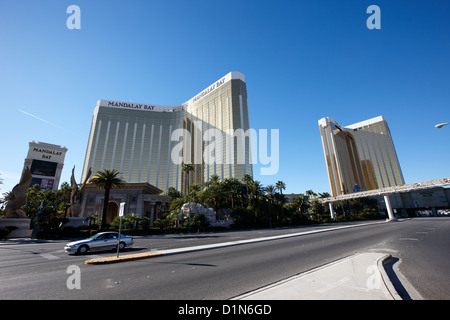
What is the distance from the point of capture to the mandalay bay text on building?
111938 mm

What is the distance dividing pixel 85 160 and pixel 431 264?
143905mm

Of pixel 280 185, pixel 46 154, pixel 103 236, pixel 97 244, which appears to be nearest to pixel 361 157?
pixel 280 185

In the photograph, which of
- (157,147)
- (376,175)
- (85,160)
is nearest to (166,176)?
(157,147)

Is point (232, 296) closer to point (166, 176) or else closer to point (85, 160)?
point (166, 176)

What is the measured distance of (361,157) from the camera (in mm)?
166125

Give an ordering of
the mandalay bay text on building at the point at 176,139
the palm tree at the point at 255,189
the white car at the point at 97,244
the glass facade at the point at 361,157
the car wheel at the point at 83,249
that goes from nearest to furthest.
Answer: the white car at the point at 97,244, the car wheel at the point at 83,249, the palm tree at the point at 255,189, the mandalay bay text on building at the point at 176,139, the glass facade at the point at 361,157

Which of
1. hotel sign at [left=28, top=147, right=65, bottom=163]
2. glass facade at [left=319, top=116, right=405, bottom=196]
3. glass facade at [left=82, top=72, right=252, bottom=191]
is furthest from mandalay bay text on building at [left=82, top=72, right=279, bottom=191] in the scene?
glass facade at [left=319, top=116, right=405, bottom=196]

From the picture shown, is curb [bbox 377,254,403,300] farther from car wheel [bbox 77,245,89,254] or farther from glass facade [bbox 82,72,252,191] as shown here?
glass facade [bbox 82,72,252,191]

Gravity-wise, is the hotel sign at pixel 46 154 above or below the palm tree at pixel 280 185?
above

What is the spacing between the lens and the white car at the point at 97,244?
13422 millimetres

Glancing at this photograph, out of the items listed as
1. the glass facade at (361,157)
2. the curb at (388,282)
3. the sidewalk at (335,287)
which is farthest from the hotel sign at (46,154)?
the glass facade at (361,157)

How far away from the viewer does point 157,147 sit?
12900 cm

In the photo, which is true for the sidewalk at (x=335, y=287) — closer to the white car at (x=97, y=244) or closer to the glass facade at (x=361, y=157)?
the white car at (x=97, y=244)

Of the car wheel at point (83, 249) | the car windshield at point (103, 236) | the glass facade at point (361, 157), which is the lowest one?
the car wheel at point (83, 249)
